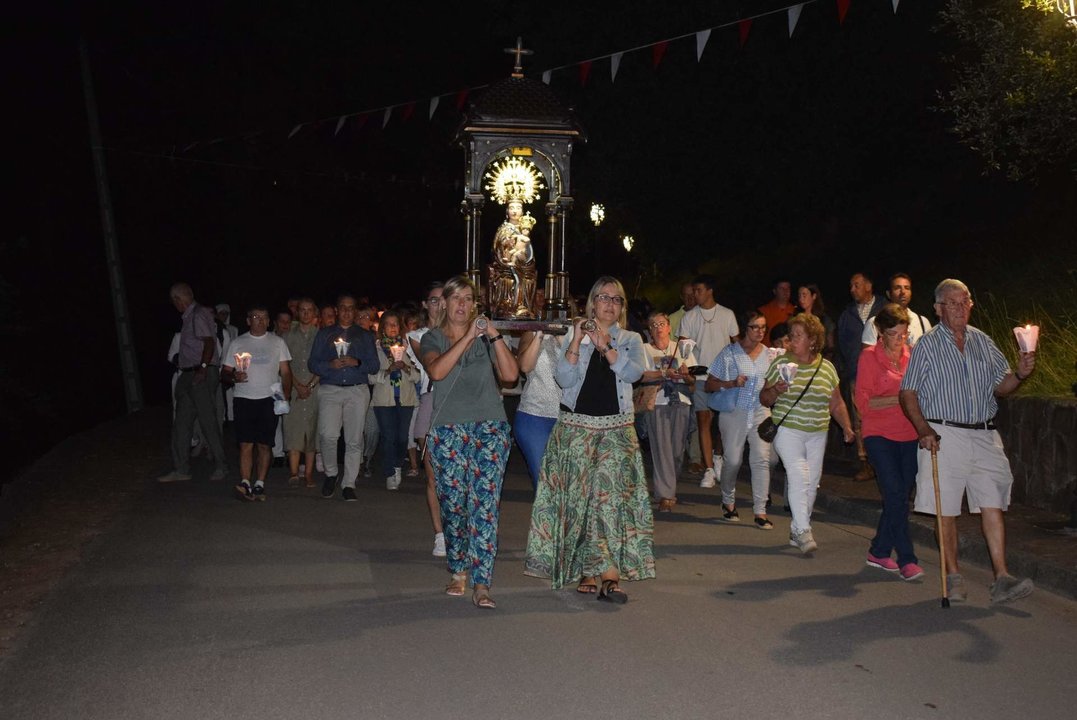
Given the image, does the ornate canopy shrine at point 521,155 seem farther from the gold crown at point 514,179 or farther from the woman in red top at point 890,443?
the woman in red top at point 890,443

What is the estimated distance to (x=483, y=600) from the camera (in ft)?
26.1

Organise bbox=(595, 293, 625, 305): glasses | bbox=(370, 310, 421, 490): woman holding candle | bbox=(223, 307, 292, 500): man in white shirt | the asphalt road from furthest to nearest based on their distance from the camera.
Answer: bbox=(370, 310, 421, 490): woman holding candle → bbox=(223, 307, 292, 500): man in white shirt → bbox=(595, 293, 625, 305): glasses → the asphalt road

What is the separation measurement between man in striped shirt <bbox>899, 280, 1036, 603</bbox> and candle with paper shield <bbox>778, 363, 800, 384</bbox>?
5.76 feet

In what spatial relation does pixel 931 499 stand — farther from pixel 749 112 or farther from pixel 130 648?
pixel 749 112

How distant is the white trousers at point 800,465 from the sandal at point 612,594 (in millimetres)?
2392

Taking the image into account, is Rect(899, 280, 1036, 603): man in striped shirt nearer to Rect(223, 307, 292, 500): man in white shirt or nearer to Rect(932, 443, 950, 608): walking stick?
Rect(932, 443, 950, 608): walking stick

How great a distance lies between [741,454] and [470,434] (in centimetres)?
444

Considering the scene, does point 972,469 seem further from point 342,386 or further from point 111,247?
point 111,247

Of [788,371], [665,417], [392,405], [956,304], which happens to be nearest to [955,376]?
[956,304]

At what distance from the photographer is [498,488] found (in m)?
8.03

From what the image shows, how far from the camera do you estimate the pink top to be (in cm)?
922

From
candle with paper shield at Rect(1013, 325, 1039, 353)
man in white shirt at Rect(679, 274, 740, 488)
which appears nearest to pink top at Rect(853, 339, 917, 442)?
candle with paper shield at Rect(1013, 325, 1039, 353)

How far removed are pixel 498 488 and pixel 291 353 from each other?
704 centimetres

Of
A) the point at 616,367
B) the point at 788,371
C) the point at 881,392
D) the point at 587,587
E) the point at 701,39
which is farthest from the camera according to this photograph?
the point at 701,39
